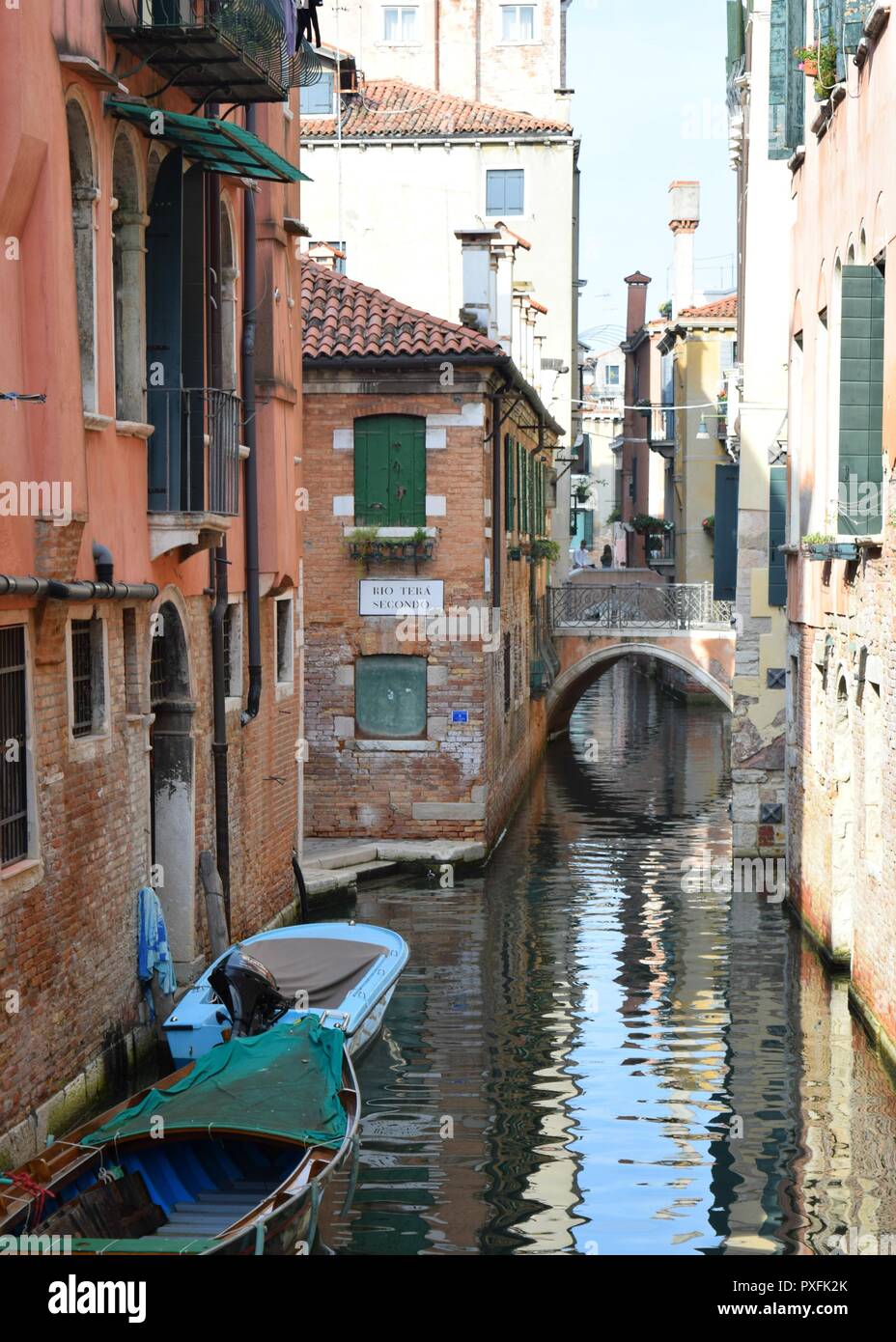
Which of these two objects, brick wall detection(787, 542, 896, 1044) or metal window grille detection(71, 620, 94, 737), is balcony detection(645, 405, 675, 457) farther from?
metal window grille detection(71, 620, 94, 737)

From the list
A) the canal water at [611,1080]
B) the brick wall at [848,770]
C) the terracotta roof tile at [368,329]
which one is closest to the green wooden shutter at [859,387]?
the brick wall at [848,770]

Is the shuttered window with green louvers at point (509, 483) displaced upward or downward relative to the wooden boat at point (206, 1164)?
upward

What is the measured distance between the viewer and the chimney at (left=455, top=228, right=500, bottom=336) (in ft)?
77.2

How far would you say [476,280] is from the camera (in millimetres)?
23953

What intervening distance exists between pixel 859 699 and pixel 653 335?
1660 inches

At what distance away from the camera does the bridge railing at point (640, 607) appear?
1227 inches

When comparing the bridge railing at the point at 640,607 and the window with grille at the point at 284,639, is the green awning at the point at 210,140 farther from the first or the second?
the bridge railing at the point at 640,607

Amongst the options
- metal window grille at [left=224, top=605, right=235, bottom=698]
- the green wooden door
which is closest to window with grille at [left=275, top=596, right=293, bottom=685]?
metal window grille at [left=224, top=605, right=235, bottom=698]

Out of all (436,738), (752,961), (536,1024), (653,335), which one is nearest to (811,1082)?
(536,1024)

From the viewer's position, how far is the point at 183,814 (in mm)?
13609

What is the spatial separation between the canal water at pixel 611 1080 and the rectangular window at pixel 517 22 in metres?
22.2

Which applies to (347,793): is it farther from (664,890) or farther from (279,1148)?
(279,1148)

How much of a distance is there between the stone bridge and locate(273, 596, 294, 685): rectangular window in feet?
46.2

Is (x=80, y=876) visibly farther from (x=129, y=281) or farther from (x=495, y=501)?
(x=495, y=501)
